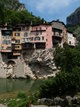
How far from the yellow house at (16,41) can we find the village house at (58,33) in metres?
10.7

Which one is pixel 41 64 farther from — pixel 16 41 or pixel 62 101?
pixel 62 101

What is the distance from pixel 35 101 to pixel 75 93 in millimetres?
4654

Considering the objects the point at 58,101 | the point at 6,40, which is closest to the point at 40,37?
the point at 6,40

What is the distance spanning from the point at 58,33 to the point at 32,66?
45.6ft

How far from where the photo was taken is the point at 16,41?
8312cm

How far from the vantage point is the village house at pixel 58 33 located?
84.0 metres

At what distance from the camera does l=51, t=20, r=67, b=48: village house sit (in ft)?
276

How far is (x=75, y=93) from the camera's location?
29.4 m

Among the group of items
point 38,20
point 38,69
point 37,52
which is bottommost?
point 38,69

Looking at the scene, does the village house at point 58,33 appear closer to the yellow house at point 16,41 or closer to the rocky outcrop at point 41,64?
the rocky outcrop at point 41,64

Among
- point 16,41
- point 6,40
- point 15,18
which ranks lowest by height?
point 16,41

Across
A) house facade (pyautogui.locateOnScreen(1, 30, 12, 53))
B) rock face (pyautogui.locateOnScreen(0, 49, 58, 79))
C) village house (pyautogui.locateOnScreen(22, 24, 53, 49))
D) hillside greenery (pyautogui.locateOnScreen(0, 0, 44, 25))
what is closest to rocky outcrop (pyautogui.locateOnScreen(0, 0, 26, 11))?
hillside greenery (pyautogui.locateOnScreen(0, 0, 44, 25))

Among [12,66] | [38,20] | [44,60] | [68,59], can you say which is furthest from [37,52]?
[68,59]

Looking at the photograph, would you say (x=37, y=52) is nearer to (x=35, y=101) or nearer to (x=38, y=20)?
(x=38, y=20)
